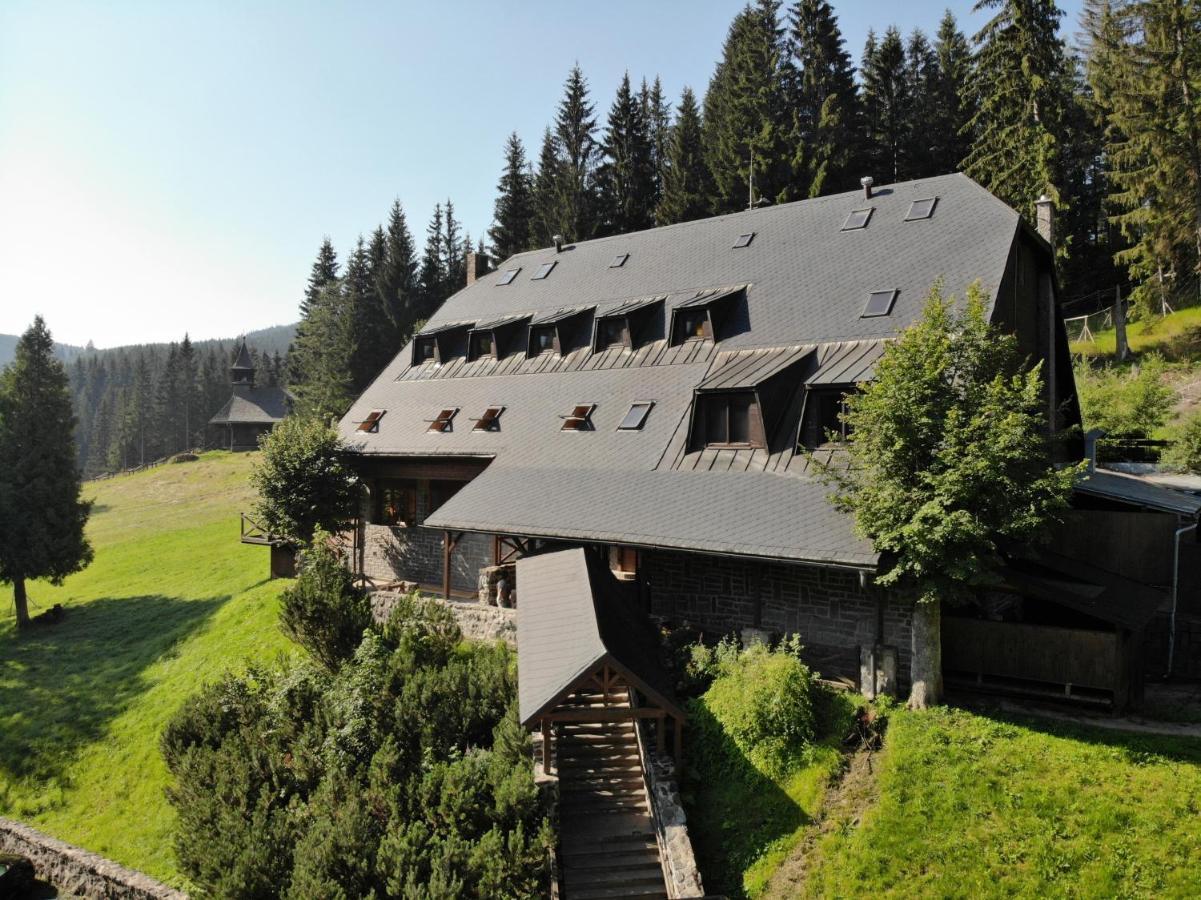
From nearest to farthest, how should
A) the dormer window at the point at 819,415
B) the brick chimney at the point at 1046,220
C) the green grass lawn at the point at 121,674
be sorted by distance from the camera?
1. the dormer window at the point at 819,415
2. the green grass lawn at the point at 121,674
3. the brick chimney at the point at 1046,220

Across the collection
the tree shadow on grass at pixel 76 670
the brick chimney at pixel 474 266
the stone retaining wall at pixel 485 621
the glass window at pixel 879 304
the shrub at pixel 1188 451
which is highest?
the brick chimney at pixel 474 266

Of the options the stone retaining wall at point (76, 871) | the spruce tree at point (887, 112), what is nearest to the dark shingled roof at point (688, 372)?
the stone retaining wall at point (76, 871)

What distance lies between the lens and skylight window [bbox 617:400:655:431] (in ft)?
65.1

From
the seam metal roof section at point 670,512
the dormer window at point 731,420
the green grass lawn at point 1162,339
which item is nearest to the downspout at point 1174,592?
the seam metal roof section at point 670,512

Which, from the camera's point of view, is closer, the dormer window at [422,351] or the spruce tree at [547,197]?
the dormer window at [422,351]

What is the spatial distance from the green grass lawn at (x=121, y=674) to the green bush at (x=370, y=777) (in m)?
2.38

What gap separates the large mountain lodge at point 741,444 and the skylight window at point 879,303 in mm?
59

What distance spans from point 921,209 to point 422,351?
1781cm

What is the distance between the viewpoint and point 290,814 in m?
13.5

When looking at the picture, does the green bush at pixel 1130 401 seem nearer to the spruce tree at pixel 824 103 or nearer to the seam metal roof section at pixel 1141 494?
the seam metal roof section at pixel 1141 494

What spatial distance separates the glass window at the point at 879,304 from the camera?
18266 mm

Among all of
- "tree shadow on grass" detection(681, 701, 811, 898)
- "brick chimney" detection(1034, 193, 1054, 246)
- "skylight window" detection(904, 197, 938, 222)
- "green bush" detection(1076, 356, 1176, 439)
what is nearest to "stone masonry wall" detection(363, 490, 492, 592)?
Result: "tree shadow on grass" detection(681, 701, 811, 898)

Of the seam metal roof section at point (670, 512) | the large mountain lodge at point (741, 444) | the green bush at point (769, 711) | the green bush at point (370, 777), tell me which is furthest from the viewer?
the large mountain lodge at point (741, 444)

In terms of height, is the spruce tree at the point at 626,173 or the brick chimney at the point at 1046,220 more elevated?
the spruce tree at the point at 626,173
